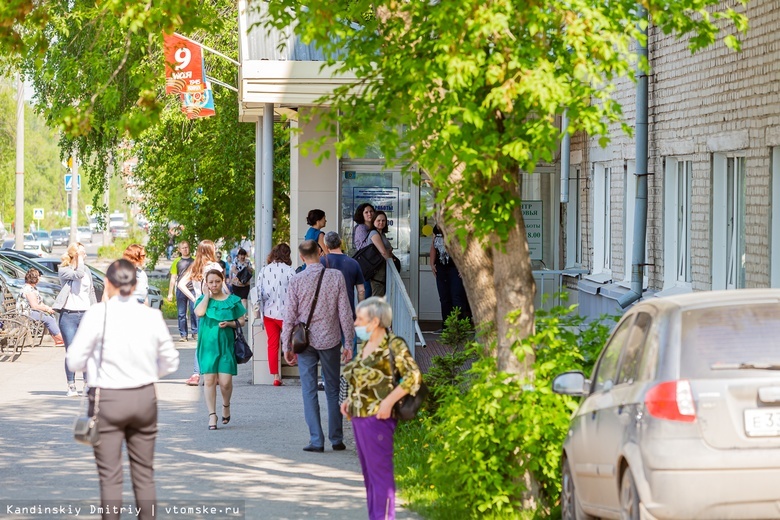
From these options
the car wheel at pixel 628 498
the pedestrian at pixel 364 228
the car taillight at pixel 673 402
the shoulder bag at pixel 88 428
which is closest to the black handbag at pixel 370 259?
the pedestrian at pixel 364 228

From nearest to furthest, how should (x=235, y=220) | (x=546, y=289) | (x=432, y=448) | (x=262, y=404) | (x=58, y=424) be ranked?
(x=432, y=448) < (x=58, y=424) < (x=262, y=404) < (x=546, y=289) < (x=235, y=220)

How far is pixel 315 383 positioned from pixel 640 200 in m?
6.21

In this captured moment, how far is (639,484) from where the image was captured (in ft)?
20.8

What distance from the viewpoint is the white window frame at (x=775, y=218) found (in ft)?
41.8

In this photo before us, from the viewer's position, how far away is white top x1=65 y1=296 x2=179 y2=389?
301 inches

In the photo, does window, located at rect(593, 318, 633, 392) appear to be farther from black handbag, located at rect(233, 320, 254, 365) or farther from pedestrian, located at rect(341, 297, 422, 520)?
black handbag, located at rect(233, 320, 254, 365)

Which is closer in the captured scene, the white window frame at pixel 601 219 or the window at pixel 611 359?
the window at pixel 611 359

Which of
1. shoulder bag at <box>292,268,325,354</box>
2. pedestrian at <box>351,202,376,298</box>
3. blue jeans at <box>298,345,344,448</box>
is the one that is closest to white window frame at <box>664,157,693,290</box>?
pedestrian at <box>351,202,376,298</box>

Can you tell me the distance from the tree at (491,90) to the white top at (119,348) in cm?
149

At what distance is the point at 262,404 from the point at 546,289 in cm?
706

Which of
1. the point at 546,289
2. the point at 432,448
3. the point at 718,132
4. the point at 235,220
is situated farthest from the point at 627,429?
the point at 235,220

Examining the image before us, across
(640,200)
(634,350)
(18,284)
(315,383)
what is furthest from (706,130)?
(18,284)

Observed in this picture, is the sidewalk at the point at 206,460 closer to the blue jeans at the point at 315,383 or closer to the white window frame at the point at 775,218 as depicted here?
the blue jeans at the point at 315,383

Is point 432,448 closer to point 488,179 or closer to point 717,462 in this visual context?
point 488,179
